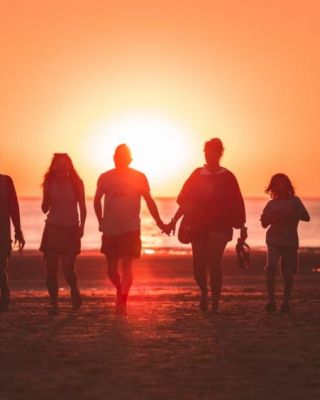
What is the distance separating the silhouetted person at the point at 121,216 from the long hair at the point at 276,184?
5.32 ft

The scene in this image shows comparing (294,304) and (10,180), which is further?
(294,304)

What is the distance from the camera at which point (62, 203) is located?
1327 cm

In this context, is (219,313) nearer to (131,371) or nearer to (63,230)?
(63,230)

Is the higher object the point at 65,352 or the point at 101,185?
the point at 101,185

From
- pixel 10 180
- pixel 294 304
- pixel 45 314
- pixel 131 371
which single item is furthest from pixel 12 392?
pixel 294 304

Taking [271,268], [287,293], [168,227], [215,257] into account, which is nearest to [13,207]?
[168,227]

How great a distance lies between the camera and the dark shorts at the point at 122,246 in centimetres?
1299

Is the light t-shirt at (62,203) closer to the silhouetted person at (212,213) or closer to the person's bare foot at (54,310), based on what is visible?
the person's bare foot at (54,310)

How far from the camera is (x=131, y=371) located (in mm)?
8453

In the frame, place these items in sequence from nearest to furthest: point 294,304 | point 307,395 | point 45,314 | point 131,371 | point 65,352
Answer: point 307,395, point 131,371, point 65,352, point 45,314, point 294,304

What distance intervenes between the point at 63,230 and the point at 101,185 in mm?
710

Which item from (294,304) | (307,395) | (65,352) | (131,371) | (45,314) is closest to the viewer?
(307,395)

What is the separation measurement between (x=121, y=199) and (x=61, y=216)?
775mm

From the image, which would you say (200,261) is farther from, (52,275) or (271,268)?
(52,275)
